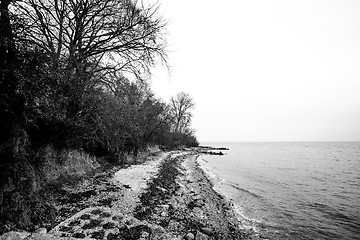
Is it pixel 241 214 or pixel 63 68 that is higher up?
pixel 63 68

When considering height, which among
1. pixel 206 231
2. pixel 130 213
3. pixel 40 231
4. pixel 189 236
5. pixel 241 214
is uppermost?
pixel 40 231

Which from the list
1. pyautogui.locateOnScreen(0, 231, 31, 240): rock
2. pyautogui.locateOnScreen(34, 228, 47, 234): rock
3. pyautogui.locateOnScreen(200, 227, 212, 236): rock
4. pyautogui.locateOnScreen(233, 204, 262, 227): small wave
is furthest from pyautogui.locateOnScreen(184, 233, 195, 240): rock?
pyautogui.locateOnScreen(0, 231, 31, 240): rock

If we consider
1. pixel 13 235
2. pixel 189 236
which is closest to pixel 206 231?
pixel 189 236

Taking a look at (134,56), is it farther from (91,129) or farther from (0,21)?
(0,21)

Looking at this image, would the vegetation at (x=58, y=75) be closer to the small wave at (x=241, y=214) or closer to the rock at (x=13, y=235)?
the rock at (x=13, y=235)

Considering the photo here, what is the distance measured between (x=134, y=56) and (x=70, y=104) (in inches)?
143

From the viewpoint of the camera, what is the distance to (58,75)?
5.32 metres

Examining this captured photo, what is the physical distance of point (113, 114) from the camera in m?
8.84

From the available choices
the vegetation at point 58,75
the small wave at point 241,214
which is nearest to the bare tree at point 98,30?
the vegetation at point 58,75

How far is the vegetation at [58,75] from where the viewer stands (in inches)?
167

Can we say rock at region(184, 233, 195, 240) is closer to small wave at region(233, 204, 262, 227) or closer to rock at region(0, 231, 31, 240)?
small wave at region(233, 204, 262, 227)

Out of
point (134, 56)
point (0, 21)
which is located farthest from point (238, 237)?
point (0, 21)

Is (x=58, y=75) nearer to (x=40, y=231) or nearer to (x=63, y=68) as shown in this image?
(x=63, y=68)

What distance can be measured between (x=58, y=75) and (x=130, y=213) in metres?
5.05
